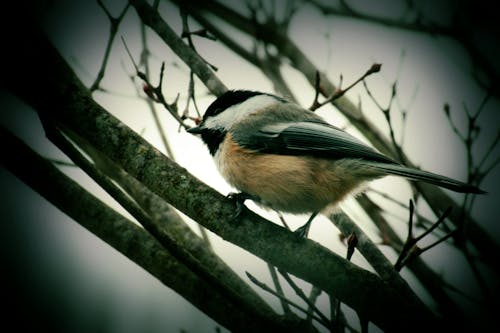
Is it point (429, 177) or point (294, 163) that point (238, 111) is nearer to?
point (294, 163)

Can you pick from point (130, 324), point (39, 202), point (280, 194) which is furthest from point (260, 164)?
point (39, 202)

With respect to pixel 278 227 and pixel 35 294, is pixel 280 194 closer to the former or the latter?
pixel 278 227

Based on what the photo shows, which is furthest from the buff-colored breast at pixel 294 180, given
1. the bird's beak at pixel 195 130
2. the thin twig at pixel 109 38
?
the thin twig at pixel 109 38

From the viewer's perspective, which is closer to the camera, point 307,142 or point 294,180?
point 294,180

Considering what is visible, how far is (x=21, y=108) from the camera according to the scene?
2873 mm

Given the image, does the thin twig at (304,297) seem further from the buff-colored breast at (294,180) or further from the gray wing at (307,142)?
the gray wing at (307,142)

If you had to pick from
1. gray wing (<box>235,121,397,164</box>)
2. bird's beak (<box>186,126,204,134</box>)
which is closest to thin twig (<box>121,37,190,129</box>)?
bird's beak (<box>186,126,204,134</box>)

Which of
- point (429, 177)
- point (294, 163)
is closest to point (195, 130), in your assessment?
point (294, 163)

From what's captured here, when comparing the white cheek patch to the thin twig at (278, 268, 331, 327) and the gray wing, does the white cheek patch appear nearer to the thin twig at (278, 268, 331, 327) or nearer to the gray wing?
the gray wing

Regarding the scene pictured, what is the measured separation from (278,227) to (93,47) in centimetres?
316

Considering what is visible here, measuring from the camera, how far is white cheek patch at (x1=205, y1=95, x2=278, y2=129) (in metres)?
2.82

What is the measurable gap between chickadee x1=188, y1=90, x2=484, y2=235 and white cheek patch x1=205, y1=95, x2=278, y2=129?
92 millimetres

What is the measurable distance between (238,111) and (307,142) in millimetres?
671

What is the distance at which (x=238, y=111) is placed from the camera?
116 inches
